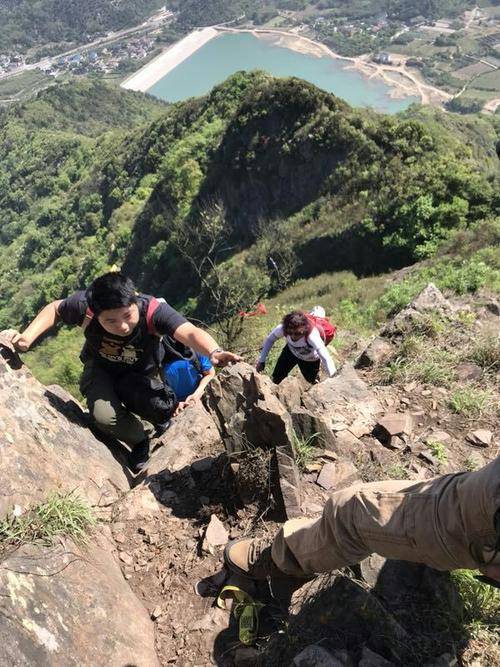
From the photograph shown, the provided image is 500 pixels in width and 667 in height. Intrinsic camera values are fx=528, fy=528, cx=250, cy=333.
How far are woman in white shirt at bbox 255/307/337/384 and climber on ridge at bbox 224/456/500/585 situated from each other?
2.43m

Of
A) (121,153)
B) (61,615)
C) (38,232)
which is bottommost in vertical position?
(38,232)

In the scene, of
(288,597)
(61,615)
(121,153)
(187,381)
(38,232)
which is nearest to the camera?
(61,615)

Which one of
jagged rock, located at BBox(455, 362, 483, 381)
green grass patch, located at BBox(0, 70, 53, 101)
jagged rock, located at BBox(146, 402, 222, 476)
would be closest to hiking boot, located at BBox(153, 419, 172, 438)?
jagged rock, located at BBox(146, 402, 222, 476)

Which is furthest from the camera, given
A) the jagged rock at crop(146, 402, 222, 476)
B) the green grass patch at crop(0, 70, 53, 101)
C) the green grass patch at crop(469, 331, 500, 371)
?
the green grass patch at crop(0, 70, 53, 101)

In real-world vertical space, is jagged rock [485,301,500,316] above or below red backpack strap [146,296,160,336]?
below

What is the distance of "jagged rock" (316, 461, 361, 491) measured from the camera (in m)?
3.55

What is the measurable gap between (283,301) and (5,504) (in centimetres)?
1697

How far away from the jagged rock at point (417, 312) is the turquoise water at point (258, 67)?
289 feet

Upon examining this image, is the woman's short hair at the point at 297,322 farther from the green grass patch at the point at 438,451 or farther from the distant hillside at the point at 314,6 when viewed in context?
the distant hillside at the point at 314,6

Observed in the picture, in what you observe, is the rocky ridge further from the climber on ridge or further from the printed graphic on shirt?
the printed graphic on shirt

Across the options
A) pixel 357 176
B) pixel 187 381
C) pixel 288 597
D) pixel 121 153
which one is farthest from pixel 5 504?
pixel 121 153

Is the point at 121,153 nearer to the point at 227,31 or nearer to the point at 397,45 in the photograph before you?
the point at 397,45

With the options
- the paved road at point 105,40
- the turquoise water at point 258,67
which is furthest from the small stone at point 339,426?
the paved road at point 105,40

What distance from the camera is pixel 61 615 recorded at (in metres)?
2.67
